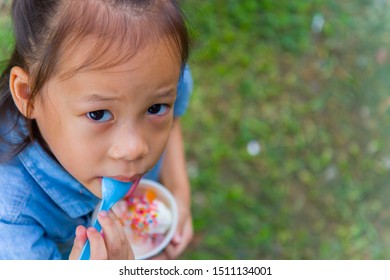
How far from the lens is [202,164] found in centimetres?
243

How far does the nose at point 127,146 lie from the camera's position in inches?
47.7

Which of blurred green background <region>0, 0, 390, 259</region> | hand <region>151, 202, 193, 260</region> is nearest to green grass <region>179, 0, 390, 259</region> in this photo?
blurred green background <region>0, 0, 390, 259</region>

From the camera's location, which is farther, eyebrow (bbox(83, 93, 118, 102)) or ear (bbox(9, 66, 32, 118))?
ear (bbox(9, 66, 32, 118))

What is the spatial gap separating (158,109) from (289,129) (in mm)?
1347

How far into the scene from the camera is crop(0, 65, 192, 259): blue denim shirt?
1.31 meters

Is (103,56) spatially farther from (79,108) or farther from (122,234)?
(122,234)

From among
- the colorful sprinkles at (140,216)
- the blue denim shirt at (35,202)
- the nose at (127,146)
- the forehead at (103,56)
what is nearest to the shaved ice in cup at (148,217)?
the colorful sprinkles at (140,216)

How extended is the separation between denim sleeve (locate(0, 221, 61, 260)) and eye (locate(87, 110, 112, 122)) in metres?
0.33

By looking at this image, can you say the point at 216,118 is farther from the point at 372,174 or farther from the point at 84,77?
the point at 84,77

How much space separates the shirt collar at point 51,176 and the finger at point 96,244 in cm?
14

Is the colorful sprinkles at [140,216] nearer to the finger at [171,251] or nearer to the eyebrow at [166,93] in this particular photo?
the finger at [171,251]

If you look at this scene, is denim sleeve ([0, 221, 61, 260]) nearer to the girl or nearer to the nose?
the girl
